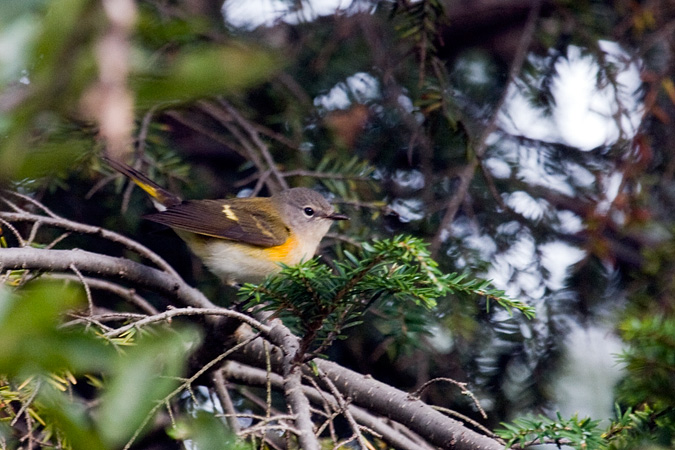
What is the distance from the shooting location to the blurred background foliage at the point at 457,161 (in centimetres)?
310

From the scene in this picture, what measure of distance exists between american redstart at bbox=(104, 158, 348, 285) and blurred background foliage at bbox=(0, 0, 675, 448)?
0.12m

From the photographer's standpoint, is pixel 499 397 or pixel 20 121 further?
pixel 499 397

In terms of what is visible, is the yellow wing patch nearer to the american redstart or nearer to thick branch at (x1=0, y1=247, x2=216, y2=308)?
the american redstart

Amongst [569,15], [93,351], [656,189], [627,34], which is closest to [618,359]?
[93,351]

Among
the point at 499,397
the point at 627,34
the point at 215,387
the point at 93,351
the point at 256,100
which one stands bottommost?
the point at 499,397

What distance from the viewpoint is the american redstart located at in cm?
338

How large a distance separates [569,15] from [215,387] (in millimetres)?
2542

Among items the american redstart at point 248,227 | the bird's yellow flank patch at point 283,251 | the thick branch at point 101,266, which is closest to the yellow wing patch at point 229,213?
the american redstart at point 248,227

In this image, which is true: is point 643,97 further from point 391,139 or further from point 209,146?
point 209,146

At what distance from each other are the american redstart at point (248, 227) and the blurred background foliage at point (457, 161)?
0.39 ft

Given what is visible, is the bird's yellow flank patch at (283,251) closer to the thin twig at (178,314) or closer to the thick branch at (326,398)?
the thick branch at (326,398)

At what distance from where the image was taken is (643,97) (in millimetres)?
3613

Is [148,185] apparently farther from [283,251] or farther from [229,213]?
[283,251]

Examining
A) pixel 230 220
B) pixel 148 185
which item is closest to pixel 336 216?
pixel 230 220
